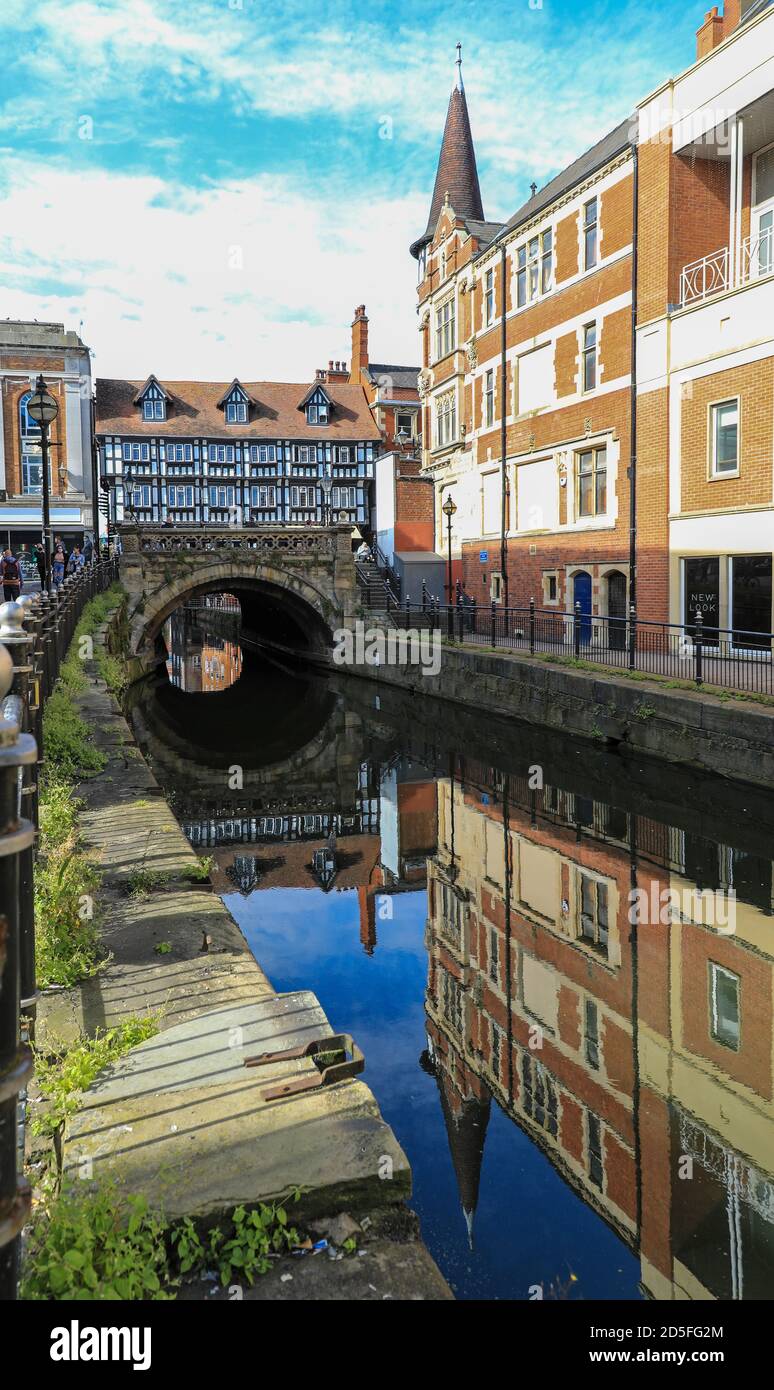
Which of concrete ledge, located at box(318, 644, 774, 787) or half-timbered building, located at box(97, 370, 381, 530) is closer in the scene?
concrete ledge, located at box(318, 644, 774, 787)

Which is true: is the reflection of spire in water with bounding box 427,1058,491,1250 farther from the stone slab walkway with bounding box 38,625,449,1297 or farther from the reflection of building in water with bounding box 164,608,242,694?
the reflection of building in water with bounding box 164,608,242,694

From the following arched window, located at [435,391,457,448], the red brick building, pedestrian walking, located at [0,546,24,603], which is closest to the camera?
the red brick building

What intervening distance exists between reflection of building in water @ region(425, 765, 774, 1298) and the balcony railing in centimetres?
1234

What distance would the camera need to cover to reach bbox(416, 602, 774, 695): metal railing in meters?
14.4

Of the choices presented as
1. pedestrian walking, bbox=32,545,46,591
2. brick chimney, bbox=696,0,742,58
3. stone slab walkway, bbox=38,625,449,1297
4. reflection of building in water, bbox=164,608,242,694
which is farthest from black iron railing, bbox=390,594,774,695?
brick chimney, bbox=696,0,742,58

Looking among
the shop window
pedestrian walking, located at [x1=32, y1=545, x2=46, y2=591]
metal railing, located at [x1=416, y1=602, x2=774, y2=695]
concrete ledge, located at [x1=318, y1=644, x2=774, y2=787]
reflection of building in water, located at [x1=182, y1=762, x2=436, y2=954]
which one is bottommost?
reflection of building in water, located at [x1=182, y1=762, x2=436, y2=954]

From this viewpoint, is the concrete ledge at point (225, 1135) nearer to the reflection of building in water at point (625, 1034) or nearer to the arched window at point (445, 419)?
the reflection of building in water at point (625, 1034)

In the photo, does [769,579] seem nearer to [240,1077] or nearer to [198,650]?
[240,1077]

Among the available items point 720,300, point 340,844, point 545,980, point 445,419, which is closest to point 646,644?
point 720,300

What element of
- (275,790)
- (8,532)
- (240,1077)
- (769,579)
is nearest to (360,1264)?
(240,1077)

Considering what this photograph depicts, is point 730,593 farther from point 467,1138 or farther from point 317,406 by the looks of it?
point 317,406

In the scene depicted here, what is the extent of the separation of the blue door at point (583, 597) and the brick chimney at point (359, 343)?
115ft

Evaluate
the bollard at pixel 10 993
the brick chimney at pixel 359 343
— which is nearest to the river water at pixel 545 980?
the bollard at pixel 10 993

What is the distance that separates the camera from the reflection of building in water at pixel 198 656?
34.8 m
